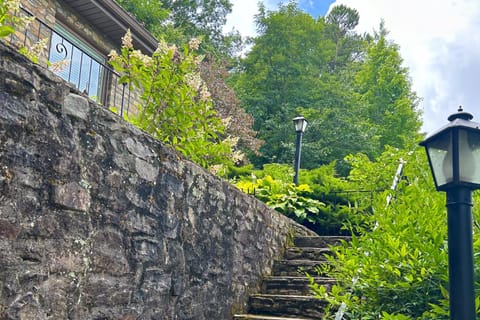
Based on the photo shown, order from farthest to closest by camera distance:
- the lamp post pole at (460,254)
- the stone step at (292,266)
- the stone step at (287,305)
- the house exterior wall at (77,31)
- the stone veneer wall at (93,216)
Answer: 1. the house exterior wall at (77,31)
2. the stone step at (292,266)
3. the stone step at (287,305)
4. the lamp post pole at (460,254)
5. the stone veneer wall at (93,216)

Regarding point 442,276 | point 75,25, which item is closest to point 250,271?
point 442,276

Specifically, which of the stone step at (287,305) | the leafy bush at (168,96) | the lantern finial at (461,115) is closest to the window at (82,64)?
the leafy bush at (168,96)

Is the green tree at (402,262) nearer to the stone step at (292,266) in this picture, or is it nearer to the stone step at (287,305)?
the stone step at (287,305)

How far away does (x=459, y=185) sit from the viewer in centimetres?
221

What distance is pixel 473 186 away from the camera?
222 centimetres

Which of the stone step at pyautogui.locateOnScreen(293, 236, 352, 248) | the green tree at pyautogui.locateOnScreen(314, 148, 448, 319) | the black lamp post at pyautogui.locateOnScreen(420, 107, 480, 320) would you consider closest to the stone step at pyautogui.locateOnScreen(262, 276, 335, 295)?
the stone step at pyautogui.locateOnScreen(293, 236, 352, 248)

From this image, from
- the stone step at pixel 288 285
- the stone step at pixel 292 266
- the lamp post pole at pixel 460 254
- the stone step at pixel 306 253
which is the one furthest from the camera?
the stone step at pixel 306 253

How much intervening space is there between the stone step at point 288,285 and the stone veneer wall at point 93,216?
1019 millimetres

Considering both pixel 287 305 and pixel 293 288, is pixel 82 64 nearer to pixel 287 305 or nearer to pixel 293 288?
pixel 293 288

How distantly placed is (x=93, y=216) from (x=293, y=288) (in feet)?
8.84

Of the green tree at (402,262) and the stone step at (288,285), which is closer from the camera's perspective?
→ the green tree at (402,262)

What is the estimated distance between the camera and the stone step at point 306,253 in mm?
5113

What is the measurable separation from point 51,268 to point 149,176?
92cm

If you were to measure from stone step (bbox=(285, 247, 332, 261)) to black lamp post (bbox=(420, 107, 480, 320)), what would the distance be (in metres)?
2.86
